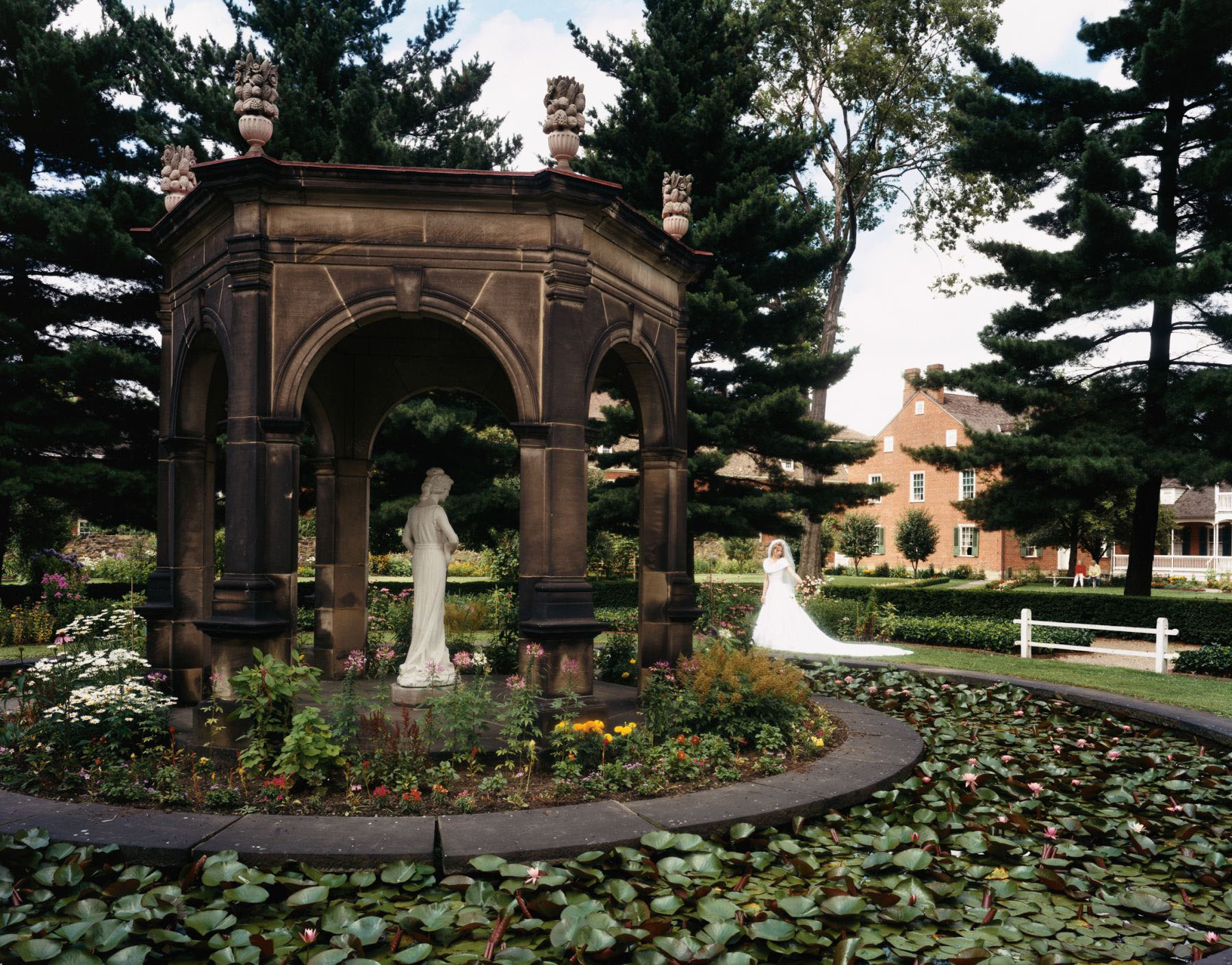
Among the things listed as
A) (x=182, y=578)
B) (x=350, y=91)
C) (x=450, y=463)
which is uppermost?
(x=350, y=91)

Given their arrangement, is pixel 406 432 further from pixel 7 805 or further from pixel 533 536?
pixel 7 805

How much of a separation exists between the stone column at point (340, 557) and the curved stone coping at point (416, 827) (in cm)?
415

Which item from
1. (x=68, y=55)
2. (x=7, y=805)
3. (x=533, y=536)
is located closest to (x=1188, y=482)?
(x=533, y=536)

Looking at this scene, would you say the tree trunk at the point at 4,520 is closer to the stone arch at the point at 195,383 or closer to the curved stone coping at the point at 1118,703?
the stone arch at the point at 195,383

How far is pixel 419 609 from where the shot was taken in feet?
25.2

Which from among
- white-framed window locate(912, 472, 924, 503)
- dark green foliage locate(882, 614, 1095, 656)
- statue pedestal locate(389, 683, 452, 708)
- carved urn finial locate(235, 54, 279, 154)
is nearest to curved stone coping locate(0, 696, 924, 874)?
statue pedestal locate(389, 683, 452, 708)

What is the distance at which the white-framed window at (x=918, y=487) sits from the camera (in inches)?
1791

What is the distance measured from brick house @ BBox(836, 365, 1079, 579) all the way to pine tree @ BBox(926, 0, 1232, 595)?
75.9 ft

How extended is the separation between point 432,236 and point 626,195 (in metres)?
14.0

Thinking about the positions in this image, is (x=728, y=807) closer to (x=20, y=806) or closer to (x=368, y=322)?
(x=20, y=806)

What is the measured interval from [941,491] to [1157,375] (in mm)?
27427

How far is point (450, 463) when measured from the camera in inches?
785

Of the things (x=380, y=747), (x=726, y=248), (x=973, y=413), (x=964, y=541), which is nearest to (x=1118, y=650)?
(x=726, y=248)

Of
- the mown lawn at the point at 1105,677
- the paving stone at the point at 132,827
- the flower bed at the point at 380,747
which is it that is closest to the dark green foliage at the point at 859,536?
the mown lawn at the point at 1105,677
